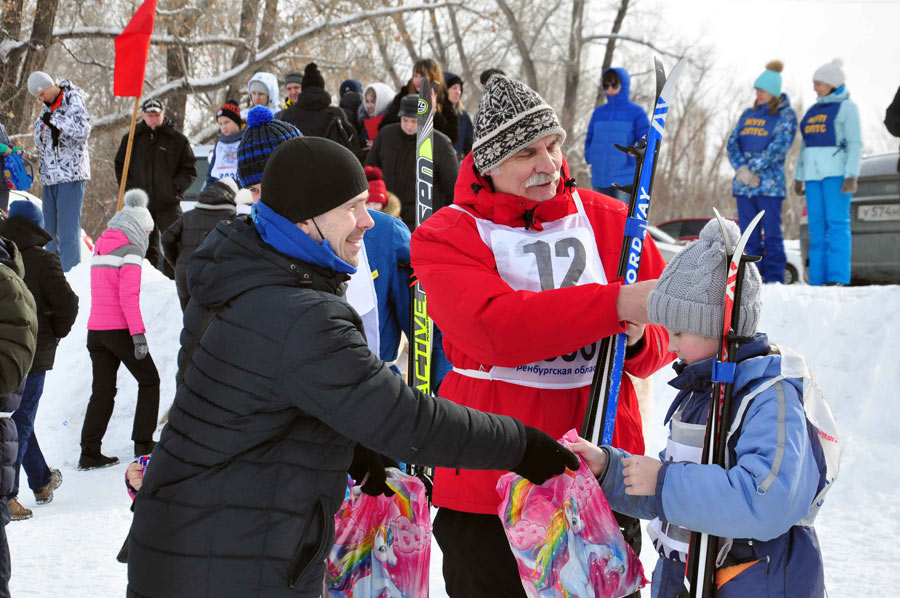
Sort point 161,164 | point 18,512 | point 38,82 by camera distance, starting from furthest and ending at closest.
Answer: point 161,164 → point 38,82 → point 18,512

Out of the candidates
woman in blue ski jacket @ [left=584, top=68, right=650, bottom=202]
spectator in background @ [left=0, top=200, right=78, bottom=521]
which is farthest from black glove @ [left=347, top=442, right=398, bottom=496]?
woman in blue ski jacket @ [left=584, top=68, right=650, bottom=202]

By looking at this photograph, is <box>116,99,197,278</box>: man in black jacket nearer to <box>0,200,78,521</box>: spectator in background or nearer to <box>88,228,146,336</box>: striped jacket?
<box>88,228,146,336</box>: striped jacket

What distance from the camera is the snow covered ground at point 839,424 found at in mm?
4516

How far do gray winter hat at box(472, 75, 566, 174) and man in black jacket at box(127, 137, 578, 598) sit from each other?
0.49 metres

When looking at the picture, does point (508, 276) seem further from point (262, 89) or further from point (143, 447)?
point (262, 89)

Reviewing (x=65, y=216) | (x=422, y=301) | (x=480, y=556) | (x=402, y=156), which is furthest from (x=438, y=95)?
(x=480, y=556)

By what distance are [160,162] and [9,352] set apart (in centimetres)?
731

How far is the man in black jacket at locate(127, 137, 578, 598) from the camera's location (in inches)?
76.7

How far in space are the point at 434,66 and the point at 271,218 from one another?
243 inches

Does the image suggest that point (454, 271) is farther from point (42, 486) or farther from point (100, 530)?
point (42, 486)

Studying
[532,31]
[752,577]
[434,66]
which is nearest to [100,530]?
[752,577]

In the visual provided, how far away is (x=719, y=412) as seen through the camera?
6.56ft

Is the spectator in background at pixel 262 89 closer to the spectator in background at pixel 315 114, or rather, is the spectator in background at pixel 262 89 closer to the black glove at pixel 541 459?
the spectator in background at pixel 315 114

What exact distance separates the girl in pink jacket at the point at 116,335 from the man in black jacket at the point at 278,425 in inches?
188
